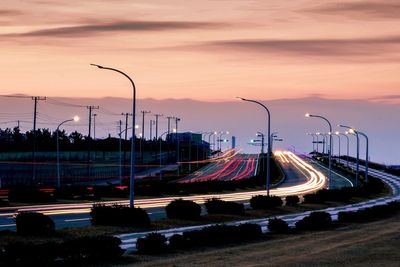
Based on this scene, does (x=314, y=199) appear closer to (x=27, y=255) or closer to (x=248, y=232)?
(x=248, y=232)

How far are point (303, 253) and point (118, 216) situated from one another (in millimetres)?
12179

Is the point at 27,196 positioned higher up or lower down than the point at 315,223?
higher up

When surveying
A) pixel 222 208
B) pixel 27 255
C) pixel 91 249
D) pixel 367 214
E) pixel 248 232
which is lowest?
pixel 367 214

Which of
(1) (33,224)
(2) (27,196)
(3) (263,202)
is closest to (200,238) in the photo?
(1) (33,224)

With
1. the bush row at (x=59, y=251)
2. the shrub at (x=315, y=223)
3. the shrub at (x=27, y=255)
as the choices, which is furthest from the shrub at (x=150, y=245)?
the shrub at (x=315, y=223)

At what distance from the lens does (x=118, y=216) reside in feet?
126

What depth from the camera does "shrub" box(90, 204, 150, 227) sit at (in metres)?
37.9

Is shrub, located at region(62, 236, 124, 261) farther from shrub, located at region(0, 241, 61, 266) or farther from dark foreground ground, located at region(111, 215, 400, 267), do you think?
shrub, located at region(0, 241, 61, 266)

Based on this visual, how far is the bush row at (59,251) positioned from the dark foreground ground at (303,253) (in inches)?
37.7

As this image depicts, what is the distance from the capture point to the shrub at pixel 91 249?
2423cm

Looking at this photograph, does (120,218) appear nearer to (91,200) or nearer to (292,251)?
(292,251)

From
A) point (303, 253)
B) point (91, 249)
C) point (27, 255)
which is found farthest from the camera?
point (303, 253)

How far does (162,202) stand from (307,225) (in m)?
24.1

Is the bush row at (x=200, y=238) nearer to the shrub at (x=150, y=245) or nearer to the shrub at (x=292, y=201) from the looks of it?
the shrub at (x=150, y=245)
